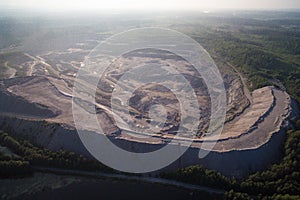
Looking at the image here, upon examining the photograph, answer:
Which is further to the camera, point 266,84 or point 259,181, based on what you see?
point 266,84

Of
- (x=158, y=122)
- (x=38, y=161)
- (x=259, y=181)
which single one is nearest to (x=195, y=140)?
(x=259, y=181)

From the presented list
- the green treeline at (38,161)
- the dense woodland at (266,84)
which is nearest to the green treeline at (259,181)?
the dense woodland at (266,84)

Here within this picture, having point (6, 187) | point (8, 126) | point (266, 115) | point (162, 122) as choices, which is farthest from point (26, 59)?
point (266, 115)

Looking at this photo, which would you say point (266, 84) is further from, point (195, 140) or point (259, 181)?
point (259, 181)

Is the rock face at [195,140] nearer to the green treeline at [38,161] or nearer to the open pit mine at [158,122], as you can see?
the open pit mine at [158,122]

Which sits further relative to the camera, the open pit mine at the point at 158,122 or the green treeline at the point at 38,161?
the open pit mine at the point at 158,122

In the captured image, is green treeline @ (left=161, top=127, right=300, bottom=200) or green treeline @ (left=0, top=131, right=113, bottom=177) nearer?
green treeline @ (left=161, top=127, right=300, bottom=200)

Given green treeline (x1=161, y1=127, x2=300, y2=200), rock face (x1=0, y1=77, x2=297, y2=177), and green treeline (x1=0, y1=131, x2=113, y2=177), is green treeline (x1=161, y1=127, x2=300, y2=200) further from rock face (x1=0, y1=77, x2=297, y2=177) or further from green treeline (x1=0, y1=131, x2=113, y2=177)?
green treeline (x1=0, y1=131, x2=113, y2=177)

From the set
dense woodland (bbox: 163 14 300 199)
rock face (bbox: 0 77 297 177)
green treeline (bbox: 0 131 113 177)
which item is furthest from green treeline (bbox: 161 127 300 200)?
green treeline (bbox: 0 131 113 177)

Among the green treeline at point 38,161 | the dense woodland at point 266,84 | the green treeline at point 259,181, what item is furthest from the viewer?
the green treeline at point 38,161
